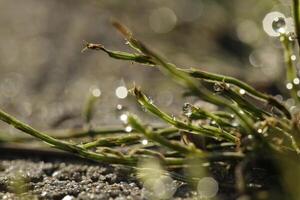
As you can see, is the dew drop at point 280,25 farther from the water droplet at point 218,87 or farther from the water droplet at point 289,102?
the water droplet at point 289,102

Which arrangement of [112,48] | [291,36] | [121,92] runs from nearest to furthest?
[291,36] → [121,92] → [112,48]

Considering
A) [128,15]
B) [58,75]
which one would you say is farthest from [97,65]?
[128,15]

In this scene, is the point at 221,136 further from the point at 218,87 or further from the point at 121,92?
the point at 121,92

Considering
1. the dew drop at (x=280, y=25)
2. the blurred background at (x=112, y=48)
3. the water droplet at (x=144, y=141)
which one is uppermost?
the blurred background at (x=112, y=48)

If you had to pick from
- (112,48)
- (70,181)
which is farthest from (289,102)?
(112,48)

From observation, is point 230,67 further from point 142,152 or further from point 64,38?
point 142,152

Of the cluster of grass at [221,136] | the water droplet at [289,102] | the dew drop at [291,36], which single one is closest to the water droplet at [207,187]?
the cluster of grass at [221,136]
